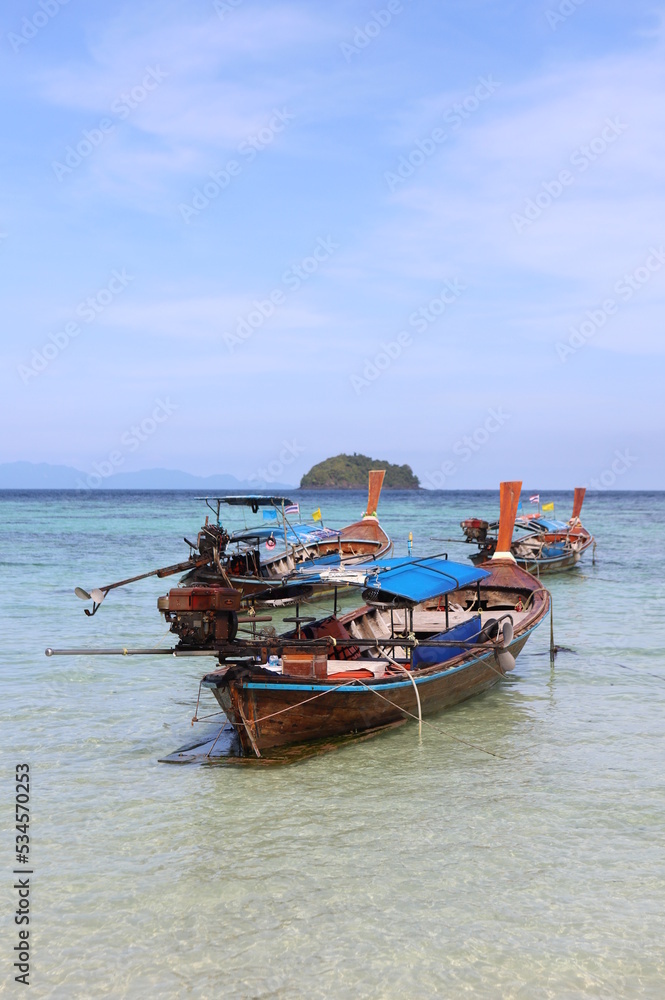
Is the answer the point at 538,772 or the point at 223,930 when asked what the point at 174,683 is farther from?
the point at 223,930

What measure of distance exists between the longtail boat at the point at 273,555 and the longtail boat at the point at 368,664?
4.80ft

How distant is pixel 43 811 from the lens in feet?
35.2

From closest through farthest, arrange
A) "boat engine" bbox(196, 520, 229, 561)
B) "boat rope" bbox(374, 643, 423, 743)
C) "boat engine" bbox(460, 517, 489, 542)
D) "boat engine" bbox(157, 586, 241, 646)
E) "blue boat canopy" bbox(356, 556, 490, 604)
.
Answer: "boat engine" bbox(157, 586, 241, 646) < "boat rope" bbox(374, 643, 423, 743) < "blue boat canopy" bbox(356, 556, 490, 604) < "boat engine" bbox(196, 520, 229, 561) < "boat engine" bbox(460, 517, 489, 542)

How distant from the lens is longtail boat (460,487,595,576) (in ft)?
123

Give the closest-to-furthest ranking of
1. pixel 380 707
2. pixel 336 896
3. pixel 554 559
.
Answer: pixel 336 896, pixel 380 707, pixel 554 559

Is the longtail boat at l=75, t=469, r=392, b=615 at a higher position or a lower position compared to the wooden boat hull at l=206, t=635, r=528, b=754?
higher

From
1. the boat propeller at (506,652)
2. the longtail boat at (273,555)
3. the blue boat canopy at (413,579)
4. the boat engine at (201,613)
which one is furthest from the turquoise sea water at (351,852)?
the longtail boat at (273,555)

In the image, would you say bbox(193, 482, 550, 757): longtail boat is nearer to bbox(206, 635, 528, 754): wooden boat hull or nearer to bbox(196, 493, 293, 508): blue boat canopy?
bbox(206, 635, 528, 754): wooden boat hull

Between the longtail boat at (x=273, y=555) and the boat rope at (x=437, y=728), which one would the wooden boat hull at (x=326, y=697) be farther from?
the longtail boat at (x=273, y=555)

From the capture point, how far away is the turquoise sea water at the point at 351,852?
7.41m

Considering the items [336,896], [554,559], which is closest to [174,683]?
[336,896]

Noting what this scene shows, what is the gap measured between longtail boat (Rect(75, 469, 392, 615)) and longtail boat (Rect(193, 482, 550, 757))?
1.46m

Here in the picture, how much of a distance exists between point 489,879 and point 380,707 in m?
4.54

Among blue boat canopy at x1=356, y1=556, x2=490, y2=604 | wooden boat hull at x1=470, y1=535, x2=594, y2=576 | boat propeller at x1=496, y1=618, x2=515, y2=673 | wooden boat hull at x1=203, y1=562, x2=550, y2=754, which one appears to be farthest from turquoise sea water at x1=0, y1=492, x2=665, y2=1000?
wooden boat hull at x1=470, y1=535, x2=594, y2=576
